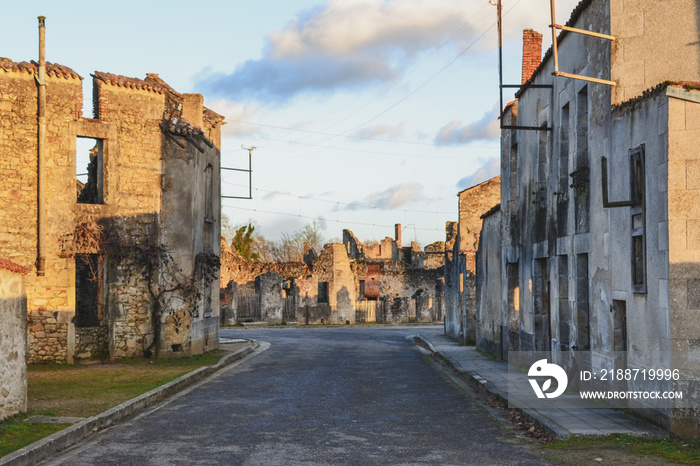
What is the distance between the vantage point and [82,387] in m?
13.7

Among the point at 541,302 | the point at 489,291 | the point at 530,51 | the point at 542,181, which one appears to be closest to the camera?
the point at 542,181

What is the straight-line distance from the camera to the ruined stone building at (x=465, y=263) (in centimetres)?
2567

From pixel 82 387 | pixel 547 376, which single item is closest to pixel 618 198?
pixel 547 376

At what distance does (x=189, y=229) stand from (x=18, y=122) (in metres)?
5.23

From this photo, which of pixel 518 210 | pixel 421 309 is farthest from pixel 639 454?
pixel 421 309

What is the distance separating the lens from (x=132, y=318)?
19.5 metres

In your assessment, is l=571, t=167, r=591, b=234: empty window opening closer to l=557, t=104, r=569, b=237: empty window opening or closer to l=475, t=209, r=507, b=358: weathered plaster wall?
l=557, t=104, r=569, b=237: empty window opening

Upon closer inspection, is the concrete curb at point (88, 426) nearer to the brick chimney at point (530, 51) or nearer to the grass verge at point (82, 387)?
the grass verge at point (82, 387)

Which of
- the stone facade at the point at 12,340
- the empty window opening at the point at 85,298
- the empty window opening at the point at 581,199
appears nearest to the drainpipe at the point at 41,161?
the empty window opening at the point at 85,298

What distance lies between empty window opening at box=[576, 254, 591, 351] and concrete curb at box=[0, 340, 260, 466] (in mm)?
7474

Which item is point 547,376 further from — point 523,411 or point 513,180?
point 513,180

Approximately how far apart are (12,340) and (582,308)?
30.5 ft

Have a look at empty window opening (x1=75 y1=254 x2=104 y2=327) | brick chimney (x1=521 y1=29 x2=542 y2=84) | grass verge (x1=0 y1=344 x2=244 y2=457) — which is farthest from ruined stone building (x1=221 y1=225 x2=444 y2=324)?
brick chimney (x1=521 y1=29 x2=542 y2=84)

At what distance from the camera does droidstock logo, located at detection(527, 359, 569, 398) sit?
1290 cm
